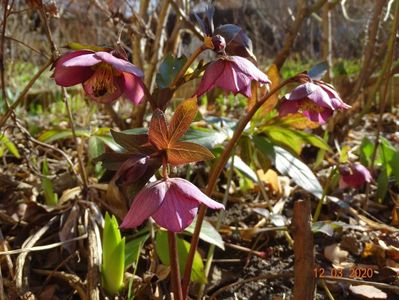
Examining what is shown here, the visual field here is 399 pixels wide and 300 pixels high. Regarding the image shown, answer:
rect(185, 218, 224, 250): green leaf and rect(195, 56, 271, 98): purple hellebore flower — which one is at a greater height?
rect(195, 56, 271, 98): purple hellebore flower

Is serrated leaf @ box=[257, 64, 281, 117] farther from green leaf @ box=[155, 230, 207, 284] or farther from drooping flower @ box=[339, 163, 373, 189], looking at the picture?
green leaf @ box=[155, 230, 207, 284]

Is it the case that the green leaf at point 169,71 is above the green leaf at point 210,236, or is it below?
above

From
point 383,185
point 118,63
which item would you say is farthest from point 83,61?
point 383,185

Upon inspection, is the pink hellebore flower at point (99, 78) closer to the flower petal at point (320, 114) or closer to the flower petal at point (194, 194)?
the flower petal at point (194, 194)

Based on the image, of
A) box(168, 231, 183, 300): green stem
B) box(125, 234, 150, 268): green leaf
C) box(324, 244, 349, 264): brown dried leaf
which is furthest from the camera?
box(324, 244, 349, 264): brown dried leaf

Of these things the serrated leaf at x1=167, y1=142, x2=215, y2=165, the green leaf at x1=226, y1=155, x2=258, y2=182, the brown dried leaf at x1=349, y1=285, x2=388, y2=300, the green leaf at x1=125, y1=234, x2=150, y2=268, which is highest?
the serrated leaf at x1=167, y1=142, x2=215, y2=165
